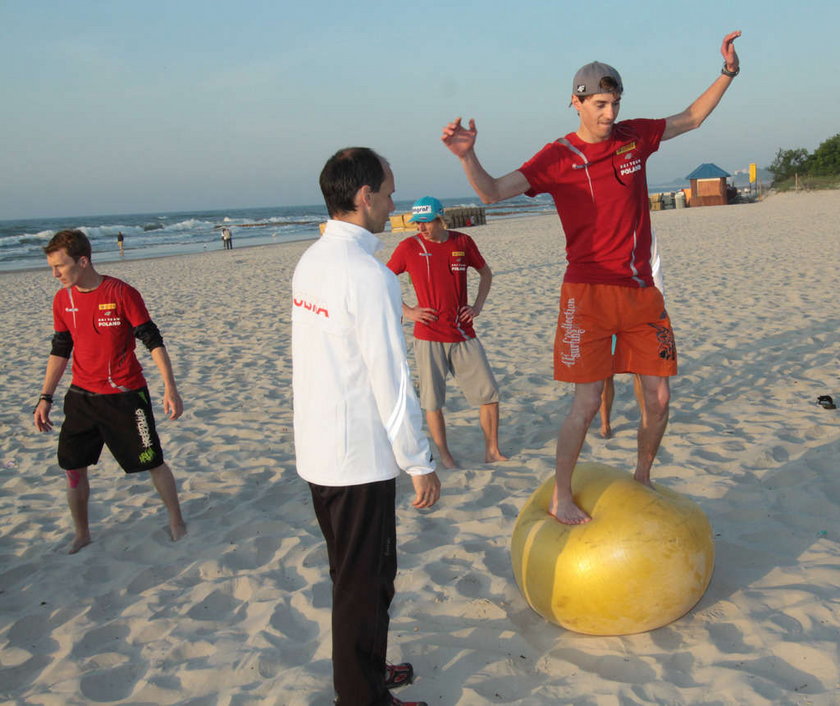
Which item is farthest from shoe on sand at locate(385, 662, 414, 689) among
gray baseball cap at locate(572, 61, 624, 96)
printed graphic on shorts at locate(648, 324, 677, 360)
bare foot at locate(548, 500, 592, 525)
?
gray baseball cap at locate(572, 61, 624, 96)

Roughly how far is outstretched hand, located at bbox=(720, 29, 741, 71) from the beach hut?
41.1m

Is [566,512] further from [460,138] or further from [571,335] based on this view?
[460,138]

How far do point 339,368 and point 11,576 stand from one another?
2.92 m

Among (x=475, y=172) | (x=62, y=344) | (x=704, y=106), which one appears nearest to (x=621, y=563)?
(x=475, y=172)

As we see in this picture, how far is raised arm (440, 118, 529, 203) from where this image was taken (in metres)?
3.06

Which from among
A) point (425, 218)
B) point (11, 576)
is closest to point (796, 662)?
point (425, 218)

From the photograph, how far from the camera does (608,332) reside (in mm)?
3379

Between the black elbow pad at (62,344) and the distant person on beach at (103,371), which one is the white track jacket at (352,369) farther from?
the black elbow pad at (62,344)

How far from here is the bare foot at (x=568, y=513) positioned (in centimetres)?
303

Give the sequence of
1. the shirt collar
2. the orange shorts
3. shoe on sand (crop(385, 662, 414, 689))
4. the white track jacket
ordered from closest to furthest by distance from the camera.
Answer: the white track jacket → the shirt collar → shoe on sand (crop(385, 662, 414, 689)) → the orange shorts

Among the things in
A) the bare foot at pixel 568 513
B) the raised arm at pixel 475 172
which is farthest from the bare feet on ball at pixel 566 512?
the raised arm at pixel 475 172

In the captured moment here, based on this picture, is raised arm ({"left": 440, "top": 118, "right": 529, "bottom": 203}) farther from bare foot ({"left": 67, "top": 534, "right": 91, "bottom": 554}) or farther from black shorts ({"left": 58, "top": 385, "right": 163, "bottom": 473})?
bare foot ({"left": 67, "top": 534, "right": 91, "bottom": 554})

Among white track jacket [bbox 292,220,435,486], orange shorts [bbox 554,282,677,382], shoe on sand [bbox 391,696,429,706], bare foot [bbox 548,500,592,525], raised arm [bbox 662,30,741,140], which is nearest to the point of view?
white track jacket [bbox 292,220,435,486]

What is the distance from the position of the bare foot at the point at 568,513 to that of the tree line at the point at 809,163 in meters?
49.3
